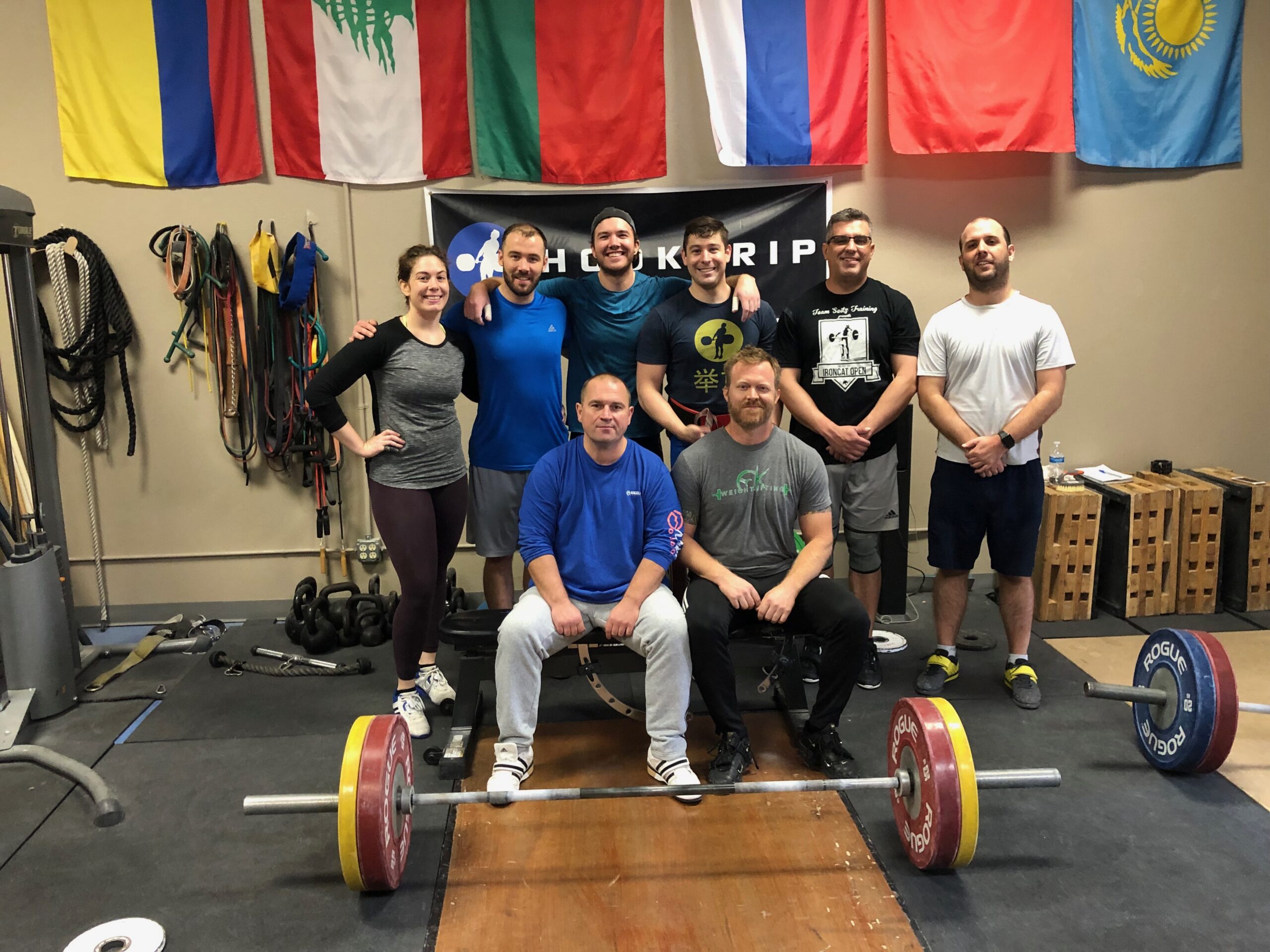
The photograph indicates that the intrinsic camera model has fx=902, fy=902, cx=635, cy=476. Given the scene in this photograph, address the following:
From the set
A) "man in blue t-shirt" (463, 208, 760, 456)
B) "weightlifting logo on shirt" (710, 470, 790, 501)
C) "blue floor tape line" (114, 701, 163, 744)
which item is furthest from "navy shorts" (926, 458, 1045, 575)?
"blue floor tape line" (114, 701, 163, 744)

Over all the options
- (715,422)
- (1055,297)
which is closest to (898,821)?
(715,422)

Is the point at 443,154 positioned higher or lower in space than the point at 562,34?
lower

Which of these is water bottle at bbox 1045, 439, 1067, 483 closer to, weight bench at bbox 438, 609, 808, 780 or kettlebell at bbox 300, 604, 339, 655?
weight bench at bbox 438, 609, 808, 780

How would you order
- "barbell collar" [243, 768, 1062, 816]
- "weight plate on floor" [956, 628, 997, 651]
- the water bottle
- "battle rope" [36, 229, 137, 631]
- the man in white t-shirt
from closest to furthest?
"barbell collar" [243, 768, 1062, 816] → the man in white t-shirt → "weight plate on floor" [956, 628, 997, 651] → "battle rope" [36, 229, 137, 631] → the water bottle

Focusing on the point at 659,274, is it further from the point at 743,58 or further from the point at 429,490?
the point at 429,490

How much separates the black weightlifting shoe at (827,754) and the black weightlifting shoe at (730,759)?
178mm

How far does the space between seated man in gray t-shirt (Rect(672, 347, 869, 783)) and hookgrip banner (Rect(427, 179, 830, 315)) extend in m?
1.34

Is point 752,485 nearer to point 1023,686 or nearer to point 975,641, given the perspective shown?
point 1023,686

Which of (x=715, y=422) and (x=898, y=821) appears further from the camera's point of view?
(x=715, y=422)

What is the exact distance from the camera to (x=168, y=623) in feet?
13.0

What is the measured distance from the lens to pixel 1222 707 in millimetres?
2449

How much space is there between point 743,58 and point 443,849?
3.22 m

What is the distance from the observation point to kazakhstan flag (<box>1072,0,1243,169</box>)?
12.6 ft

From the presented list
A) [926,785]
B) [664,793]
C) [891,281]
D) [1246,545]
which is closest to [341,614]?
[664,793]
